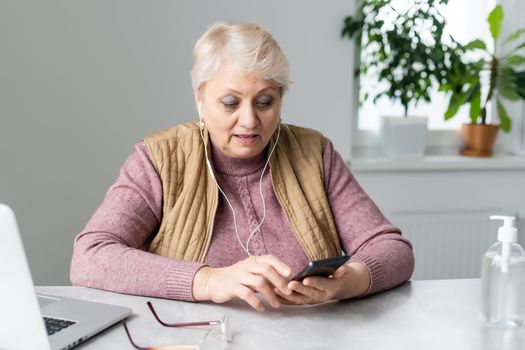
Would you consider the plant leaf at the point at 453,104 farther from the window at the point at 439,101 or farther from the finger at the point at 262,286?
the finger at the point at 262,286

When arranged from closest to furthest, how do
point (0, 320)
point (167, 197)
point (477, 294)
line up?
1. point (0, 320)
2. point (477, 294)
3. point (167, 197)

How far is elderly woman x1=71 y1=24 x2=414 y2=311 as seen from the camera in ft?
5.60

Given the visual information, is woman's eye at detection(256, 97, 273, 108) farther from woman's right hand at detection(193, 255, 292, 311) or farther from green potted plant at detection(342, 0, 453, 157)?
green potted plant at detection(342, 0, 453, 157)

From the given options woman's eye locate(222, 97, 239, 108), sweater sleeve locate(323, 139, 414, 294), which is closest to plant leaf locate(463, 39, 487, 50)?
sweater sleeve locate(323, 139, 414, 294)

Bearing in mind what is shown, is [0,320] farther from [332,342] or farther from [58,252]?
[58,252]

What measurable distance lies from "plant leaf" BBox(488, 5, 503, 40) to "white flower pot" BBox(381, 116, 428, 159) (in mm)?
498

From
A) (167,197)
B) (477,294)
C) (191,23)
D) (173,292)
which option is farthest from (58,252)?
(477,294)

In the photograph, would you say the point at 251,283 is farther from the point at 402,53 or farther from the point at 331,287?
the point at 402,53

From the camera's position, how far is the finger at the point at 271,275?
1.40 m

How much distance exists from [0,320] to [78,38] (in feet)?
6.31

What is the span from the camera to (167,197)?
6.05ft

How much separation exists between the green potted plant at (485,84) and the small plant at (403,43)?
0.35ft

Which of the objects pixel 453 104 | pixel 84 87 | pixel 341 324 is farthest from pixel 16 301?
pixel 453 104

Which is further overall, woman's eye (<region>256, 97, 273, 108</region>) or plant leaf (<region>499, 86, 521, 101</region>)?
plant leaf (<region>499, 86, 521, 101</region>)
